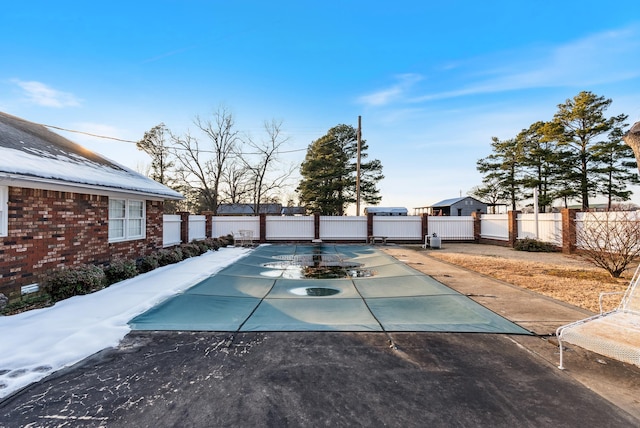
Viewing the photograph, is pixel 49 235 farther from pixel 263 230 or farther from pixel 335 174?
pixel 335 174

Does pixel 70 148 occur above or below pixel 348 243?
above

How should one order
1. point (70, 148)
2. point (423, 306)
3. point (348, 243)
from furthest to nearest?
point (348, 243) → point (70, 148) → point (423, 306)

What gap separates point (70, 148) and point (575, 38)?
16445 mm

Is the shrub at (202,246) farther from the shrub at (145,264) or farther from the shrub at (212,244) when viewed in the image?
the shrub at (145,264)

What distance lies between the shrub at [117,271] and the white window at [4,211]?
83.7 inches

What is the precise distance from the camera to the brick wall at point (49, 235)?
203 inches

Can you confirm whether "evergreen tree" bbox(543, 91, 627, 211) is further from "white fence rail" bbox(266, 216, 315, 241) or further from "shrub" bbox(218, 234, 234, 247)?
"shrub" bbox(218, 234, 234, 247)

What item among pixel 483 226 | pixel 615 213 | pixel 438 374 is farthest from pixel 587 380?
pixel 483 226

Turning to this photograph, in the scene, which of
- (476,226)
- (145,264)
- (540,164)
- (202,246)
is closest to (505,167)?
(540,164)

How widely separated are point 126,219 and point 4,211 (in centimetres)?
333

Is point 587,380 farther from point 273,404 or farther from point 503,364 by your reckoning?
point 273,404

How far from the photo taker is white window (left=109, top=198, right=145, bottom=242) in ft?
26.1

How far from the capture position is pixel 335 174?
26188mm

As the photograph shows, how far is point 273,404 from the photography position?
2.40 m
